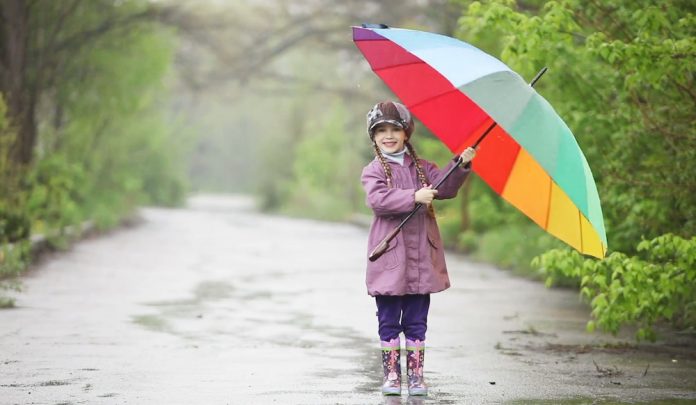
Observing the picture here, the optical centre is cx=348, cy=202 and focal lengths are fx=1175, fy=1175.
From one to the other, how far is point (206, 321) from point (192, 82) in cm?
2684

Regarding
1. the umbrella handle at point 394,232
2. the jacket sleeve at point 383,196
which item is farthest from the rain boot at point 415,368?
the jacket sleeve at point 383,196

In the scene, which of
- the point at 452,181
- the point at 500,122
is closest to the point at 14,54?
the point at 452,181

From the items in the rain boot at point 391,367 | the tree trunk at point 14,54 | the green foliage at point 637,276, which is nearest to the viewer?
the rain boot at point 391,367

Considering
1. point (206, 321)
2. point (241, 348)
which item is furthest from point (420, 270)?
point (206, 321)

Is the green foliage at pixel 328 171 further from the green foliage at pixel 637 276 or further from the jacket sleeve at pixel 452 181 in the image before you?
the jacket sleeve at pixel 452 181

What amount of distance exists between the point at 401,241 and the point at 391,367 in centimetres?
80

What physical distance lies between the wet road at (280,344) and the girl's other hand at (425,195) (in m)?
1.22

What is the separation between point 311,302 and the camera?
44.6 ft

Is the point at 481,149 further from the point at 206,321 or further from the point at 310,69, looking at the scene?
the point at 310,69

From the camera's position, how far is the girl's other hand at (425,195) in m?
7.12

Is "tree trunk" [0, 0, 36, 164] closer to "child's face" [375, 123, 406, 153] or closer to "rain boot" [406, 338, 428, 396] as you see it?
"child's face" [375, 123, 406, 153]

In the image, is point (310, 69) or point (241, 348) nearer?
point (241, 348)

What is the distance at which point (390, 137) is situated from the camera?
24.3 ft

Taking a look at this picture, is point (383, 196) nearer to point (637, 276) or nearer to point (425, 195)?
point (425, 195)
